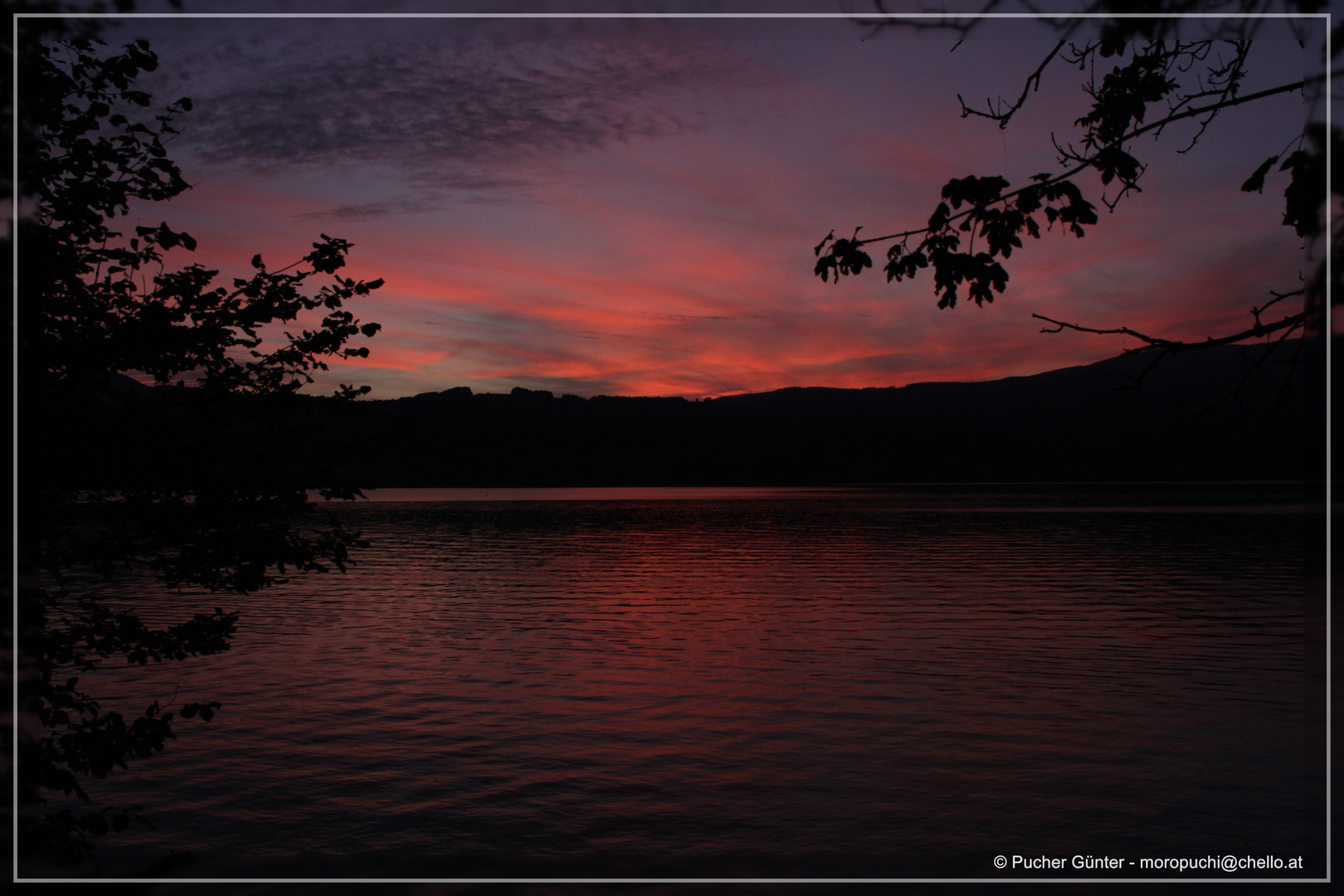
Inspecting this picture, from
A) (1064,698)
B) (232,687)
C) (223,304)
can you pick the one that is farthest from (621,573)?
(223,304)

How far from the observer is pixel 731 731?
15953mm

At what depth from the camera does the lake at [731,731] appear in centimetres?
1115

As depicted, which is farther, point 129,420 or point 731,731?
point 731,731

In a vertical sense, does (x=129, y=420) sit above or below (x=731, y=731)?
above

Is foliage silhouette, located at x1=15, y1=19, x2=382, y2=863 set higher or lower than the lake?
higher

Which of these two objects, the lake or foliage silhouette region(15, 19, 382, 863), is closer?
foliage silhouette region(15, 19, 382, 863)

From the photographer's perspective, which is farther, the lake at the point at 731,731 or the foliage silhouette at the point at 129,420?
the lake at the point at 731,731

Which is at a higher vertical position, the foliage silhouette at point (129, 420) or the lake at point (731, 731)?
the foliage silhouette at point (129, 420)

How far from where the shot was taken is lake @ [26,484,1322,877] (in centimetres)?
1115

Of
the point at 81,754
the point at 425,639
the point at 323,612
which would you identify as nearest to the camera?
the point at 81,754

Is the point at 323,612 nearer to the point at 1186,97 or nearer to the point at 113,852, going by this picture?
the point at 113,852

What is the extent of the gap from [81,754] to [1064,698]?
16614 millimetres

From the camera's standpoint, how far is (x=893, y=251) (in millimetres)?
6871

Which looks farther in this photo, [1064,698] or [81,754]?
[1064,698]
